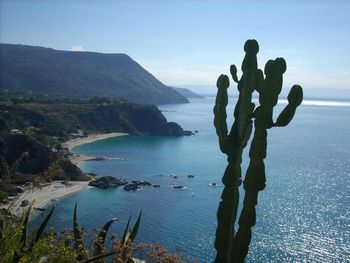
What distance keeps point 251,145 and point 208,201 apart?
45010 millimetres

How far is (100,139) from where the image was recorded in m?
104

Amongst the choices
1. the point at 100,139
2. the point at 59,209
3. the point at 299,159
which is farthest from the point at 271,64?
the point at 100,139

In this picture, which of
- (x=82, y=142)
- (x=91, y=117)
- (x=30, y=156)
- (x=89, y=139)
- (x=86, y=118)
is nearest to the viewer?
(x=30, y=156)

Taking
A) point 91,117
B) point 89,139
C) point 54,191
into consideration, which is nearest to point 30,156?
point 54,191

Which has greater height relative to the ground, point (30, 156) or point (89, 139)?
point (30, 156)

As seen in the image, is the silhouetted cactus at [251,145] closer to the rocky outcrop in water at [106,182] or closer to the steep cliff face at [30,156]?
the rocky outcrop in water at [106,182]

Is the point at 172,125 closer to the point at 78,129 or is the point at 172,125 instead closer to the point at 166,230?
the point at 78,129

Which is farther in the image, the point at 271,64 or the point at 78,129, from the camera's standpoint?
the point at 78,129

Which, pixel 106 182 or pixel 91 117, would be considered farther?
pixel 91 117

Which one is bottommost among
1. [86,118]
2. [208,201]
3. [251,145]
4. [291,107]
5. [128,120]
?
[208,201]

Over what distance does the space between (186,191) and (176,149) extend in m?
39.2

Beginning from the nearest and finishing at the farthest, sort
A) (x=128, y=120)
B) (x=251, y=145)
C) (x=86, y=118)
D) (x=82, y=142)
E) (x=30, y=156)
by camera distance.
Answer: (x=251, y=145) → (x=30, y=156) → (x=82, y=142) → (x=86, y=118) → (x=128, y=120)

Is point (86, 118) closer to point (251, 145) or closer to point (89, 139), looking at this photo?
point (89, 139)

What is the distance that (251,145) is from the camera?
6.58 meters
